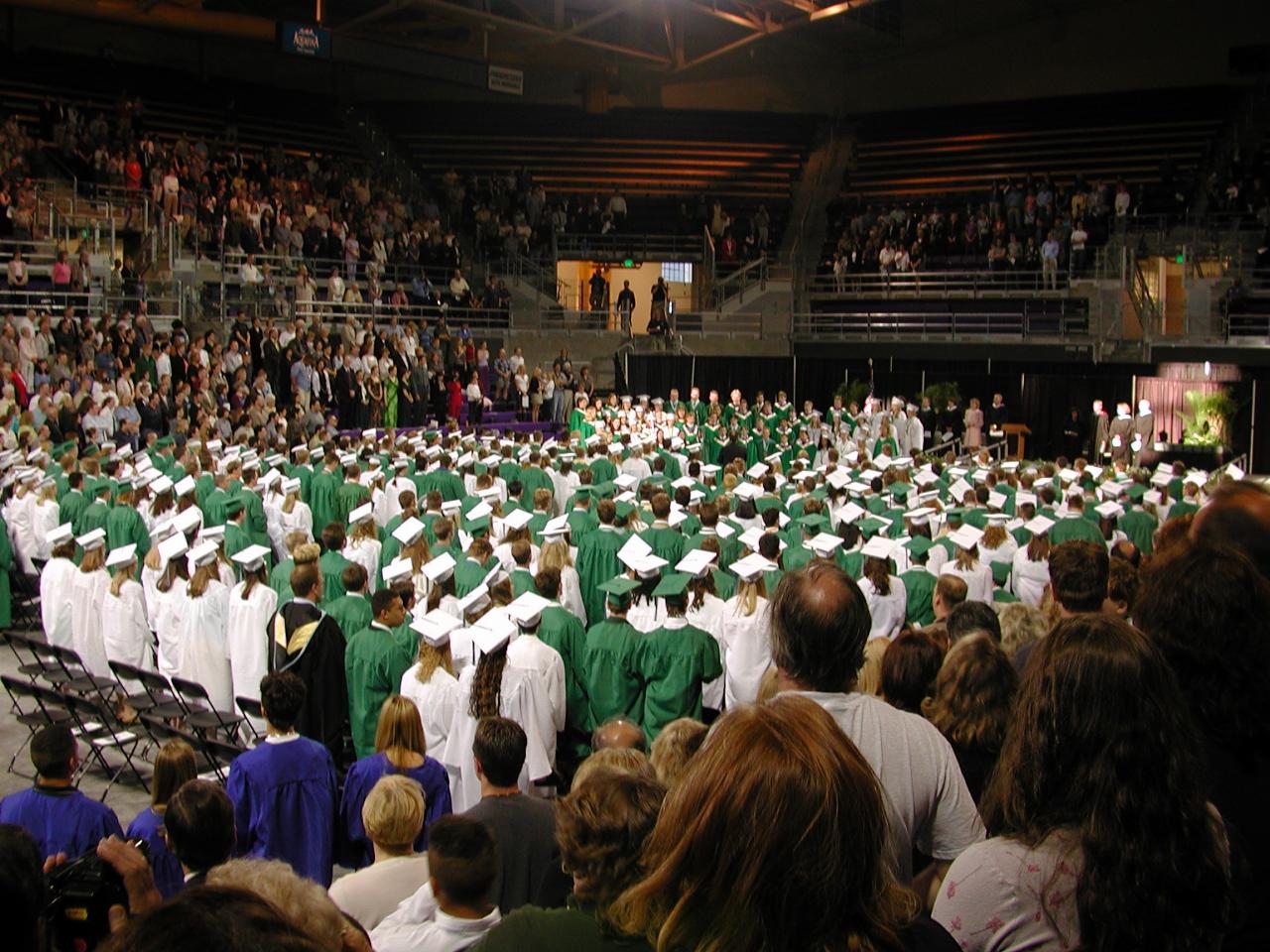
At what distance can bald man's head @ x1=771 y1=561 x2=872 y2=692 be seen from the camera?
3.25 metres

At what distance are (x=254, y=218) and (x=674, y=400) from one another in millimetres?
10566

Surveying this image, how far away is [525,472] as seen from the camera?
54.3ft

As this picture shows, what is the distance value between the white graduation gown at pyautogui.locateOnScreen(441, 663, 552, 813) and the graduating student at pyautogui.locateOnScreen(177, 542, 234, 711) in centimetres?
287

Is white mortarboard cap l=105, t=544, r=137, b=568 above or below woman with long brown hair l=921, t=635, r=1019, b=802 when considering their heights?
below

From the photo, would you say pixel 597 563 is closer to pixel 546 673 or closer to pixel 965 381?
pixel 546 673

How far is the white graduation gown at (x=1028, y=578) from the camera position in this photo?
10845 mm

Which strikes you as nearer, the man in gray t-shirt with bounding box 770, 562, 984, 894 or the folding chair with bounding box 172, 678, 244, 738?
the man in gray t-shirt with bounding box 770, 562, 984, 894

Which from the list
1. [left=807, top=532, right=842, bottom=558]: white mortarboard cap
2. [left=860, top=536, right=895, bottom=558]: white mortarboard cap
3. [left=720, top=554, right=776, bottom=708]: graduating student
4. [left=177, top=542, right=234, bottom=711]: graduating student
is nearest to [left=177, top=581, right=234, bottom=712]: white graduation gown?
[left=177, top=542, right=234, bottom=711]: graduating student

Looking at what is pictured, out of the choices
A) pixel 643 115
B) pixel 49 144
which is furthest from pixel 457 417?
pixel 643 115

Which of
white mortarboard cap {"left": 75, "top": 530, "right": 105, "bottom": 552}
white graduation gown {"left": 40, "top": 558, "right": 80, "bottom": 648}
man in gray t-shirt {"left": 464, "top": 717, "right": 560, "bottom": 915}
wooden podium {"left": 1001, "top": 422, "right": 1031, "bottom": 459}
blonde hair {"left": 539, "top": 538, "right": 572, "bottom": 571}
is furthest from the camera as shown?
wooden podium {"left": 1001, "top": 422, "right": 1031, "bottom": 459}

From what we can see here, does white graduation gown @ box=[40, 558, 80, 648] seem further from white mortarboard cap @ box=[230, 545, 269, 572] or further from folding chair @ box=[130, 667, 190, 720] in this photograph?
white mortarboard cap @ box=[230, 545, 269, 572]

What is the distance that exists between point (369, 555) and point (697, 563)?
4.22m

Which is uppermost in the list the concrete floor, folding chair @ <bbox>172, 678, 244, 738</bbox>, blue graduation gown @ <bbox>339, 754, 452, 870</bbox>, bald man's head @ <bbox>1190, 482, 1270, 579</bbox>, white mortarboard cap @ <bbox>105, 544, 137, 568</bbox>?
bald man's head @ <bbox>1190, 482, 1270, 579</bbox>

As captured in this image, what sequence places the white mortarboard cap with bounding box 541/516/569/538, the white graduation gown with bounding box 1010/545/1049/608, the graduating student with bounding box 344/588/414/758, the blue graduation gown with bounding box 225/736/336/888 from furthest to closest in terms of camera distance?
the white mortarboard cap with bounding box 541/516/569/538, the white graduation gown with bounding box 1010/545/1049/608, the graduating student with bounding box 344/588/414/758, the blue graduation gown with bounding box 225/736/336/888
